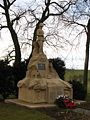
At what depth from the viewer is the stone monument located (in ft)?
53.1

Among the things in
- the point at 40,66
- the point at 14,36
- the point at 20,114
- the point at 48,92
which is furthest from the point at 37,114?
the point at 14,36

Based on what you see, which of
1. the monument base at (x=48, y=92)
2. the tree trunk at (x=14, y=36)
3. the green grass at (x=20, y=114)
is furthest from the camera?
the tree trunk at (x=14, y=36)

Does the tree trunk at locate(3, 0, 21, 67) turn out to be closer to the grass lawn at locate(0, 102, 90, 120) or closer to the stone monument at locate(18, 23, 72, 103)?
the stone monument at locate(18, 23, 72, 103)

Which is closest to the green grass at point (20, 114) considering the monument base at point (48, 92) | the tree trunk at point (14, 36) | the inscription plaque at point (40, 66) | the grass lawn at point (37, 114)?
the grass lawn at point (37, 114)

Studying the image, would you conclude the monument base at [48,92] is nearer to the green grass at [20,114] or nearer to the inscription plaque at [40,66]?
the inscription plaque at [40,66]

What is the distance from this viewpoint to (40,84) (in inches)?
637

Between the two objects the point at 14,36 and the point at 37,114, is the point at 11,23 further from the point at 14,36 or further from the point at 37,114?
the point at 37,114

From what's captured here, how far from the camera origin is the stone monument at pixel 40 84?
53.1ft

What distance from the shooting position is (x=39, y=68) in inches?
669

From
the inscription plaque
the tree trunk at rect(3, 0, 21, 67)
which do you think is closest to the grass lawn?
the inscription plaque

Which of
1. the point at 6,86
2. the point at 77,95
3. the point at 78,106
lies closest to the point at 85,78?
the point at 77,95

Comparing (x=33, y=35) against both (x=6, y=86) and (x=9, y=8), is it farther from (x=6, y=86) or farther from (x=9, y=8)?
(x=6, y=86)

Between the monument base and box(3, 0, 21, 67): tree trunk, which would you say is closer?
the monument base

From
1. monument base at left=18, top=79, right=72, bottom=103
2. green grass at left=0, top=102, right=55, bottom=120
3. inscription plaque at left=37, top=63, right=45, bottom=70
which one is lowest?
green grass at left=0, top=102, right=55, bottom=120
